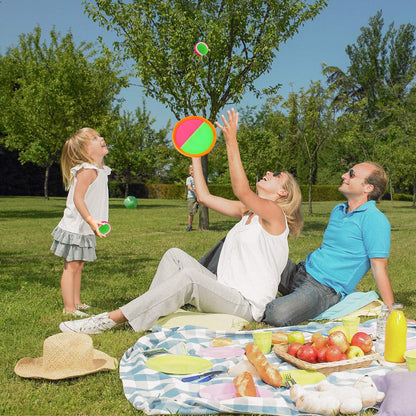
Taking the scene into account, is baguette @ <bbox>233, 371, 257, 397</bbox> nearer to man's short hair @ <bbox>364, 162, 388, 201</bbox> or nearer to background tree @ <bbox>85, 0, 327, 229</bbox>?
man's short hair @ <bbox>364, 162, 388, 201</bbox>

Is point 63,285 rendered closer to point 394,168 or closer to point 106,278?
point 106,278

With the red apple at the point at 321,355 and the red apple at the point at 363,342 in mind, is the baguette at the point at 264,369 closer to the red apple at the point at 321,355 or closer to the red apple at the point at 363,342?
the red apple at the point at 321,355

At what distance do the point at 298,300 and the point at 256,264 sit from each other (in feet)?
2.06

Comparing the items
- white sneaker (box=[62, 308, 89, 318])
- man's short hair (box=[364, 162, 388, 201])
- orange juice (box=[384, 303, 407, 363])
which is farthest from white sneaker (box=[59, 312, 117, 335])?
man's short hair (box=[364, 162, 388, 201])

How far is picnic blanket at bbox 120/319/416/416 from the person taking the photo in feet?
9.18

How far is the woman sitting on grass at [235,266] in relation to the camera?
158 inches

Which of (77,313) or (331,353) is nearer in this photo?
(331,353)

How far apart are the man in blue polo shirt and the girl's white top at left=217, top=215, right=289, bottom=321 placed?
351 mm

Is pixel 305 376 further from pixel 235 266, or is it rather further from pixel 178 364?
pixel 235 266

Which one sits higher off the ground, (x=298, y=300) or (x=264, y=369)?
(x=298, y=300)

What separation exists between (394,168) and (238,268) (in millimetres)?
27171

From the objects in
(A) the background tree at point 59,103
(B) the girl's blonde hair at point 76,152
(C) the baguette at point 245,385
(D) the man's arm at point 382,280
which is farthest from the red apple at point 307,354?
(A) the background tree at point 59,103

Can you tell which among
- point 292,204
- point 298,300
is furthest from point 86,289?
point 292,204

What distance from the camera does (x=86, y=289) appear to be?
6.36 metres
